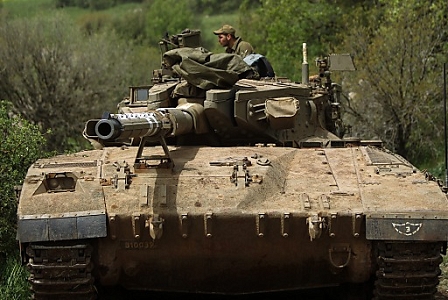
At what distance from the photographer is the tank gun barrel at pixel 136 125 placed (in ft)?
25.0

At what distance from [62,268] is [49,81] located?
60.1 ft

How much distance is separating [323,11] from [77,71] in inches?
411

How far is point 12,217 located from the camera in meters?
12.4

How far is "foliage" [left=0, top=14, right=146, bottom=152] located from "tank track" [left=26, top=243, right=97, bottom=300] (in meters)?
16.5

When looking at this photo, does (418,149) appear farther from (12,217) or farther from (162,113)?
(162,113)

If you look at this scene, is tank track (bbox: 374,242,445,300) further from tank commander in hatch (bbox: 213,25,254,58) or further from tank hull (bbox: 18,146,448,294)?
tank commander in hatch (bbox: 213,25,254,58)

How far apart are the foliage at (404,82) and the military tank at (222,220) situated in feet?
43.4

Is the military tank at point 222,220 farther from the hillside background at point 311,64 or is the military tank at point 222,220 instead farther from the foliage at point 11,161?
the hillside background at point 311,64

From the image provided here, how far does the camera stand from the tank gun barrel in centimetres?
762

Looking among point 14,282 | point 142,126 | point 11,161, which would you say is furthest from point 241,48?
point 142,126

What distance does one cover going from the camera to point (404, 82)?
2262 cm

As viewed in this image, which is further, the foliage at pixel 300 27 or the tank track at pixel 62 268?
the foliage at pixel 300 27

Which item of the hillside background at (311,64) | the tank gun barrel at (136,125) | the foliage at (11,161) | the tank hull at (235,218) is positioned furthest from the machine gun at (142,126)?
the hillside background at (311,64)

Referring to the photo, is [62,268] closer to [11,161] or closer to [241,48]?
[11,161]
